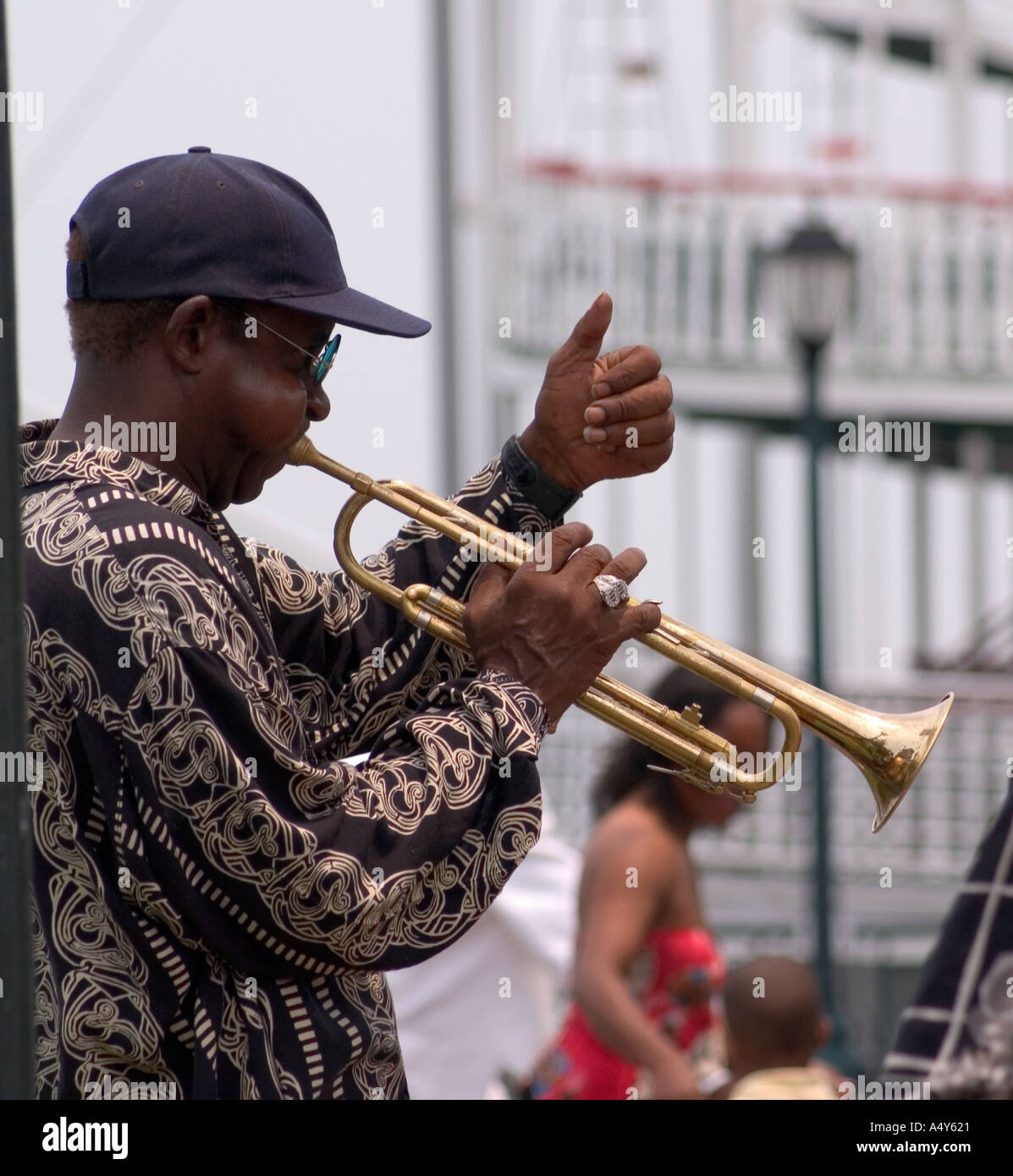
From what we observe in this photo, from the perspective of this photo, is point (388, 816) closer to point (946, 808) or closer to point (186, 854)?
point (186, 854)

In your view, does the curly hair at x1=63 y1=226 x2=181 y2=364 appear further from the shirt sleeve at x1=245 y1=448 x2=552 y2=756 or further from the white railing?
the white railing

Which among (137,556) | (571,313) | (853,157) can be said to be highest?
(853,157)

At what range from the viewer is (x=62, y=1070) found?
85.3 inches

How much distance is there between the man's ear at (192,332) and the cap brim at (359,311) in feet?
0.23

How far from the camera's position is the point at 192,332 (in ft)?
7.57

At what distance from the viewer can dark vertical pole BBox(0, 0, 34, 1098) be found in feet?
5.50

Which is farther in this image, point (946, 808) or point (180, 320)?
point (946, 808)

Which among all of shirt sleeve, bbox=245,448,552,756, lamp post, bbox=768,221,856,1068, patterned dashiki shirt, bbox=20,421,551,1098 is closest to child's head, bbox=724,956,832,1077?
shirt sleeve, bbox=245,448,552,756

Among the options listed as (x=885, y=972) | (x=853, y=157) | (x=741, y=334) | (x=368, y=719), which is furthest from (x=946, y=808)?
(x=368, y=719)

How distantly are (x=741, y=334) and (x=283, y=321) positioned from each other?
1332 centimetres

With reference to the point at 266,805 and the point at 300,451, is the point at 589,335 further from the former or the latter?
the point at 266,805

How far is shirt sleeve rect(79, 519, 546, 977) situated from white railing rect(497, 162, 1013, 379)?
43.8 ft

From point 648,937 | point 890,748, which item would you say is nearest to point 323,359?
point 890,748
